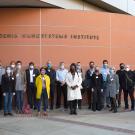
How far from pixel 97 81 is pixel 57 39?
295 centimetres

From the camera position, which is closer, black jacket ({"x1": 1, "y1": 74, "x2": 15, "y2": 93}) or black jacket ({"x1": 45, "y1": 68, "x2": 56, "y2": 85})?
black jacket ({"x1": 1, "y1": 74, "x2": 15, "y2": 93})

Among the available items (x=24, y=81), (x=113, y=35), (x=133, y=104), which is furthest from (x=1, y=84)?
(x=113, y=35)

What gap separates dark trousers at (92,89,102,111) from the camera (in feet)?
49.5

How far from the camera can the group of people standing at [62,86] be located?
1370cm

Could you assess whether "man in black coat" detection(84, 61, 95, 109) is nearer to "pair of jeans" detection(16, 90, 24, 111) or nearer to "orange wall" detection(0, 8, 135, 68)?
"orange wall" detection(0, 8, 135, 68)

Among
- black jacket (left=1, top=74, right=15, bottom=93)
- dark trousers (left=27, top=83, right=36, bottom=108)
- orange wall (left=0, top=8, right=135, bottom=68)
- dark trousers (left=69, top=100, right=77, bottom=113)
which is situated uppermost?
orange wall (left=0, top=8, right=135, bottom=68)

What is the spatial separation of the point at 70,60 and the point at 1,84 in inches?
160

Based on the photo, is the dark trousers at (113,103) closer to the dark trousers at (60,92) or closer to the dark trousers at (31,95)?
the dark trousers at (60,92)

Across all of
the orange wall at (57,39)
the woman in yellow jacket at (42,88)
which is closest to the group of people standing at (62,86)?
the woman in yellow jacket at (42,88)

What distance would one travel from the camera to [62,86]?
50.8 ft

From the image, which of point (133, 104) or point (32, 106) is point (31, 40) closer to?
point (32, 106)

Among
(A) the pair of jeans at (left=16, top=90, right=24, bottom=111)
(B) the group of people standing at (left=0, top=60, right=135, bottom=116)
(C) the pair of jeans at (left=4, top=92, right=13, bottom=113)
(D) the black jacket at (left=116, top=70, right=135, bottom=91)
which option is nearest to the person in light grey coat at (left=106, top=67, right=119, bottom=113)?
(B) the group of people standing at (left=0, top=60, right=135, bottom=116)

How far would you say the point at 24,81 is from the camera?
14516 mm

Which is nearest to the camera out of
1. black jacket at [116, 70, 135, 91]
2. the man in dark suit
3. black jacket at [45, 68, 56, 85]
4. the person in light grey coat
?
the person in light grey coat
